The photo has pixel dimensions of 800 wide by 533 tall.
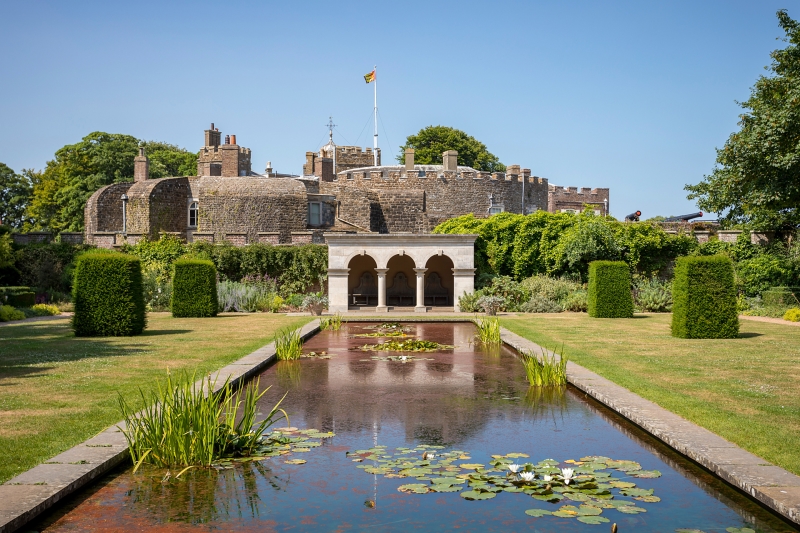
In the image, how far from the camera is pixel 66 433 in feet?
21.4

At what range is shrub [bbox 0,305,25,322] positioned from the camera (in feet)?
65.3

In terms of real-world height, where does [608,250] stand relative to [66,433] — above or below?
above

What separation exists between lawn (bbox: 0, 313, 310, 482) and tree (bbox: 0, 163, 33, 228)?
3936 centimetres

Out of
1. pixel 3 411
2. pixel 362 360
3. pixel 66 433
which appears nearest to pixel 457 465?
pixel 66 433

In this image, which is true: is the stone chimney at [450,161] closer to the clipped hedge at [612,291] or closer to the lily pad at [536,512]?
the clipped hedge at [612,291]

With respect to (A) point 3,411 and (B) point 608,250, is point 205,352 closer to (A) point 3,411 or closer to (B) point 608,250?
(A) point 3,411

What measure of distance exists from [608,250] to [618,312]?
5.52 m

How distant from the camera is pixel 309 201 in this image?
37688mm

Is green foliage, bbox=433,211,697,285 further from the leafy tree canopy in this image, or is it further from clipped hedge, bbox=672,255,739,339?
the leafy tree canopy

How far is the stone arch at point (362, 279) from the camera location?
28859 millimetres

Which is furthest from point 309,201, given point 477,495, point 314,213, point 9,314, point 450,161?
point 477,495

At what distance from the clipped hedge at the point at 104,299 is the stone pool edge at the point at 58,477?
31.6ft

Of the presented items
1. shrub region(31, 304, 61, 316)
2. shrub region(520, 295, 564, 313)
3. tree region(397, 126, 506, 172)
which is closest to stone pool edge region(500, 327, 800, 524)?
shrub region(520, 295, 564, 313)

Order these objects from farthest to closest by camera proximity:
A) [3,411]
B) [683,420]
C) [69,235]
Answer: [69,235], [3,411], [683,420]
